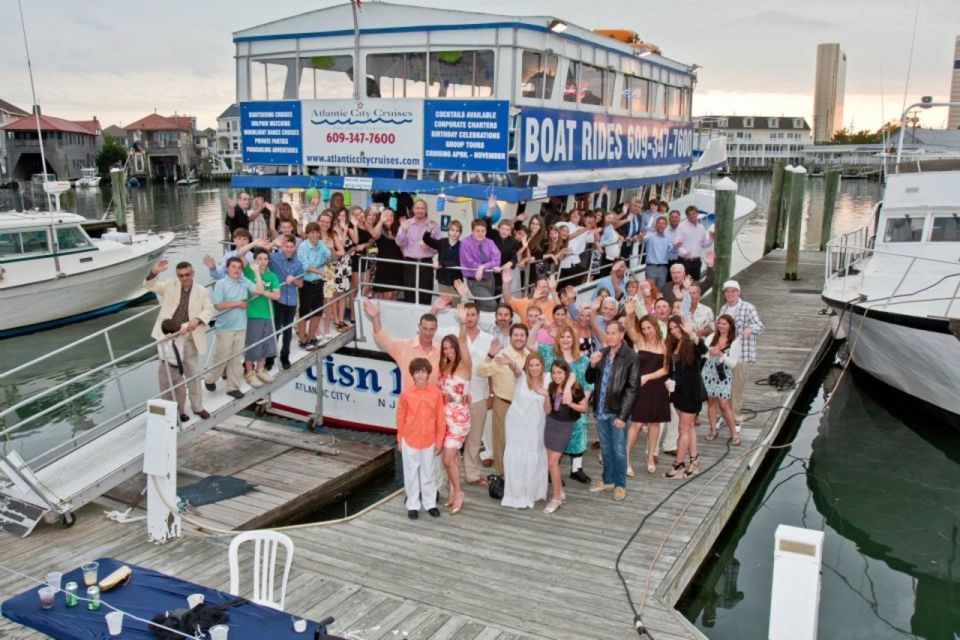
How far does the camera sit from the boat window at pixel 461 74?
1155 cm

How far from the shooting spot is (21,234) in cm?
2120

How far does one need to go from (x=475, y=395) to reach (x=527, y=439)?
958 millimetres

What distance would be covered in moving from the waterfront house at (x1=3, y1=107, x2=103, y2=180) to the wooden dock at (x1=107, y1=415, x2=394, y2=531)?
258ft

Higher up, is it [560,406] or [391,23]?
[391,23]

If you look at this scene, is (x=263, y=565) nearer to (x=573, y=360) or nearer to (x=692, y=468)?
(x=573, y=360)

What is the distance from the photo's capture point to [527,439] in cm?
766

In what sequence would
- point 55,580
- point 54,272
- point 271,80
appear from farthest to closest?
point 54,272 < point 271,80 < point 55,580

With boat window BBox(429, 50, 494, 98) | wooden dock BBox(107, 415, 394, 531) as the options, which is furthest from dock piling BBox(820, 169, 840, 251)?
wooden dock BBox(107, 415, 394, 531)

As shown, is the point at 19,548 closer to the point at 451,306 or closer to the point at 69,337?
the point at 451,306

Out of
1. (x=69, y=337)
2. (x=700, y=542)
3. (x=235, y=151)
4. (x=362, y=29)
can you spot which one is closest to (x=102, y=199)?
(x=235, y=151)

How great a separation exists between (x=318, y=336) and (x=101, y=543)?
419 centimetres

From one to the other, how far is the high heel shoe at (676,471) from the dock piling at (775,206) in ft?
63.8

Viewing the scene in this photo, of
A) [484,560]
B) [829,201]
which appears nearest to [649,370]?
[484,560]

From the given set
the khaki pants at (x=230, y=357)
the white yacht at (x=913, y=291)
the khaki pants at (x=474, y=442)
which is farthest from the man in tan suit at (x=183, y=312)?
the white yacht at (x=913, y=291)
